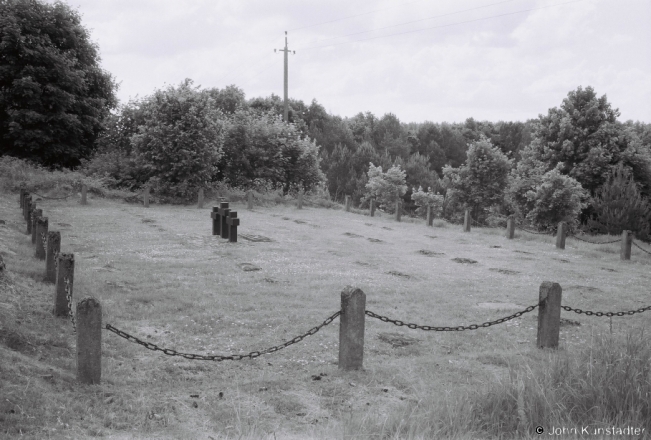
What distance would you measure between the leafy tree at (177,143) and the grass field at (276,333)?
12.6m

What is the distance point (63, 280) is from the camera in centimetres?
759

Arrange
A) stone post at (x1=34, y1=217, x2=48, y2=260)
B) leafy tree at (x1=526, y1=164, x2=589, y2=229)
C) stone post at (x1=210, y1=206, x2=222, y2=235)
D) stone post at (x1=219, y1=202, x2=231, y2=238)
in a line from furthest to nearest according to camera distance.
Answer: leafy tree at (x1=526, y1=164, x2=589, y2=229)
stone post at (x1=210, y1=206, x2=222, y2=235)
stone post at (x1=219, y1=202, x2=231, y2=238)
stone post at (x1=34, y1=217, x2=48, y2=260)

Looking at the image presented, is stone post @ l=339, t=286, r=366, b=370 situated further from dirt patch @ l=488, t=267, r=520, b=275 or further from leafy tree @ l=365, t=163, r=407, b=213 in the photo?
leafy tree @ l=365, t=163, r=407, b=213

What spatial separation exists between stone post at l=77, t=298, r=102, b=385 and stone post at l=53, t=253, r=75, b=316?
1.97 meters

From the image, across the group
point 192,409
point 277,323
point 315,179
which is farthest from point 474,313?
point 315,179

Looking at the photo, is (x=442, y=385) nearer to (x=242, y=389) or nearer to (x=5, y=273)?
(x=242, y=389)

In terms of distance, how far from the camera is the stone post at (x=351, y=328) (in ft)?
20.9

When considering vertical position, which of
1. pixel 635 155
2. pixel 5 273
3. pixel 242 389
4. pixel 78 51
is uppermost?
pixel 78 51

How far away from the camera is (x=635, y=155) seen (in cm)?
3378

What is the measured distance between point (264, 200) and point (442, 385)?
2660cm

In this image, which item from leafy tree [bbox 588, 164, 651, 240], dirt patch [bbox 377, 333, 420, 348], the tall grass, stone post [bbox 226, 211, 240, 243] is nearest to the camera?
the tall grass

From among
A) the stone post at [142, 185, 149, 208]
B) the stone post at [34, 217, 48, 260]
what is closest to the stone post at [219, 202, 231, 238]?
the stone post at [34, 217, 48, 260]

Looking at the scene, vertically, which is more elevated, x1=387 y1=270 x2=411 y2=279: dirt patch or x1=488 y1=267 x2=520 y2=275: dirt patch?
x1=488 y1=267 x2=520 y2=275: dirt patch

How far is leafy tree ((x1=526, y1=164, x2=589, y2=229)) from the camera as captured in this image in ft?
90.9
